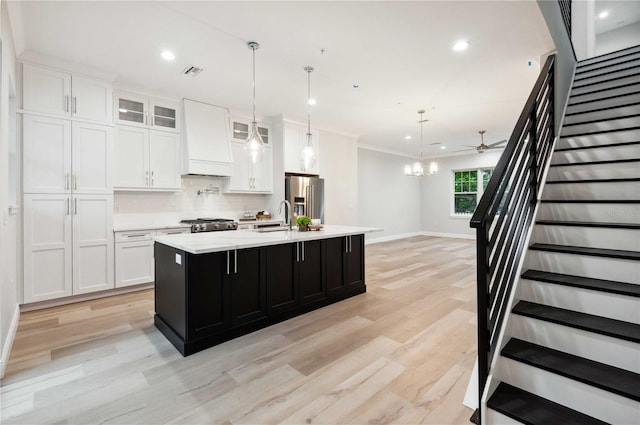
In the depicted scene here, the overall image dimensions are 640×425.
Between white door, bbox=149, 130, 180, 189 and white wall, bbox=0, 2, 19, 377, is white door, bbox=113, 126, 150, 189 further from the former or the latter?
white wall, bbox=0, 2, 19, 377

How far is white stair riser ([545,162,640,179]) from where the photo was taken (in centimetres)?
230

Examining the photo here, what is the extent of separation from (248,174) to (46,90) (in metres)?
2.92

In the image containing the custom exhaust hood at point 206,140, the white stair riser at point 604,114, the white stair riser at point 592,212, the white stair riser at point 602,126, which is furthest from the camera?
the custom exhaust hood at point 206,140

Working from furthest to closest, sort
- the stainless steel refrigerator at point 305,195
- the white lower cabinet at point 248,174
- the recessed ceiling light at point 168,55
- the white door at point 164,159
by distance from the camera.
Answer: the stainless steel refrigerator at point 305,195 → the white lower cabinet at point 248,174 → the white door at point 164,159 → the recessed ceiling light at point 168,55

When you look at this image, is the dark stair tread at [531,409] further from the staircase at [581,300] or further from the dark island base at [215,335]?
the dark island base at [215,335]

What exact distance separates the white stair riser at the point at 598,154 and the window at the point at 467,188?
7123mm

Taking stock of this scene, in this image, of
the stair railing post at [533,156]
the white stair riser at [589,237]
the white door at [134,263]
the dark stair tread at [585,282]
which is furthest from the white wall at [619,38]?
the white door at [134,263]

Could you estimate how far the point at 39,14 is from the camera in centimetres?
272

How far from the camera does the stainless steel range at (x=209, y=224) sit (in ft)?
14.8

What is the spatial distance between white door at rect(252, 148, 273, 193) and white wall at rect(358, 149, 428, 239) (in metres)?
3.19

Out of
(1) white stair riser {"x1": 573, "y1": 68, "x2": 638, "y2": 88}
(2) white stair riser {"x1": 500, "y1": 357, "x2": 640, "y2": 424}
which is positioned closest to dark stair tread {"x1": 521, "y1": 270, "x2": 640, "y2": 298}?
(2) white stair riser {"x1": 500, "y1": 357, "x2": 640, "y2": 424}

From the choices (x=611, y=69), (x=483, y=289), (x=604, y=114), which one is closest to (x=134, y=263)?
(x=483, y=289)

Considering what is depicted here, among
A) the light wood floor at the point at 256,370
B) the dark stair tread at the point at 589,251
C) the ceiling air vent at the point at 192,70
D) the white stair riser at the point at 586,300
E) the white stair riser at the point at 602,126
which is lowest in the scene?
the light wood floor at the point at 256,370

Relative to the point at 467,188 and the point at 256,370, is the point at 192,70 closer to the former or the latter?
the point at 256,370
